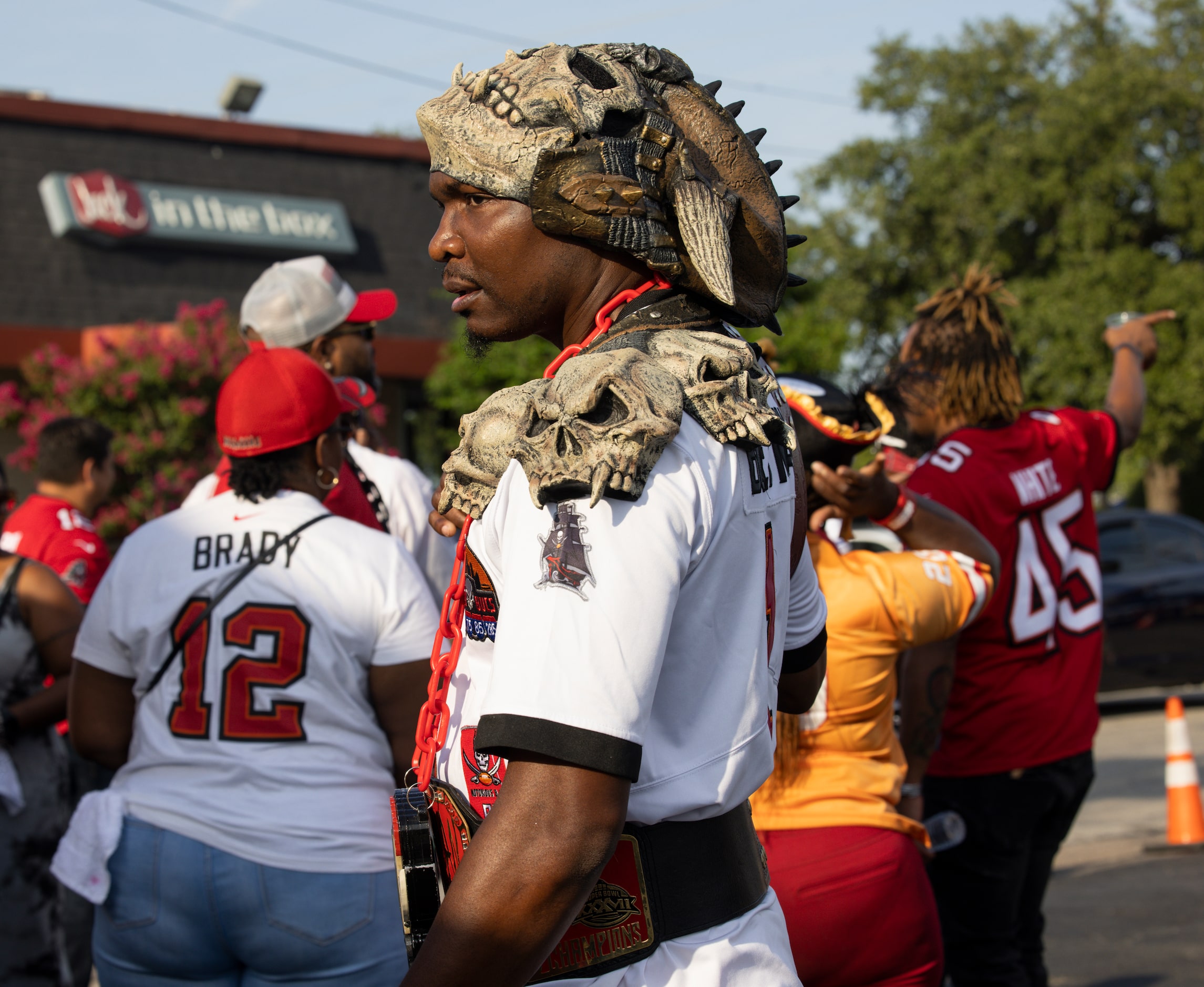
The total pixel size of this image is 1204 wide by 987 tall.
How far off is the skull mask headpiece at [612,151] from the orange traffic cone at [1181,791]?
6.49 metres

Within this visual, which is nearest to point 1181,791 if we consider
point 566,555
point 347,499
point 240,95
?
point 347,499

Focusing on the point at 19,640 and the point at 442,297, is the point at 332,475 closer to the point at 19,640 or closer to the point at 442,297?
the point at 19,640

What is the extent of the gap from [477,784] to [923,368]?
10.0 ft

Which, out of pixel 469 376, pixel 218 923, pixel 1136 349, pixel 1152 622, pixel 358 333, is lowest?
pixel 1152 622

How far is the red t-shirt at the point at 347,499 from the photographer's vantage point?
3480 mm

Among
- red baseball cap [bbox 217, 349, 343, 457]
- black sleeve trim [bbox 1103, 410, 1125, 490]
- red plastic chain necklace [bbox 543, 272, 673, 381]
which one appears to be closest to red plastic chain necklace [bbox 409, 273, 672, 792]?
red plastic chain necklace [bbox 543, 272, 673, 381]

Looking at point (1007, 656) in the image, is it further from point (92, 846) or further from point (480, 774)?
point (480, 774)

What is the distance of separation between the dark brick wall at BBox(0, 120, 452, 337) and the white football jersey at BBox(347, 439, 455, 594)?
465 inches

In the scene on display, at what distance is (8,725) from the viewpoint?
12.5 ft

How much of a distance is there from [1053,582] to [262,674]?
8.33 feet

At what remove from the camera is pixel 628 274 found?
1718 mm

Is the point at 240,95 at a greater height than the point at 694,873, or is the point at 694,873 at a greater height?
the point at 240,95

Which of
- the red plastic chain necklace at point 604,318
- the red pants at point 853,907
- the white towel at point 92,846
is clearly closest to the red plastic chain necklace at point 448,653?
the red plastic chain necklace at point 604,318

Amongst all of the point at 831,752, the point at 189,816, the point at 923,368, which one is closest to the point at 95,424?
the point at 189,816
